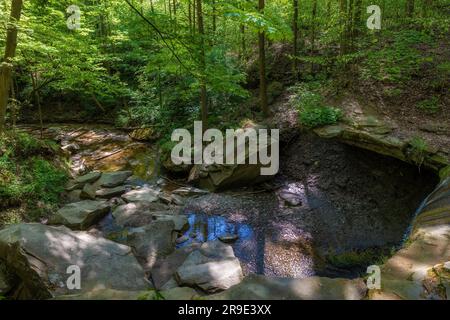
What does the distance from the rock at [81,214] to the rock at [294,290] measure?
5.04 metres

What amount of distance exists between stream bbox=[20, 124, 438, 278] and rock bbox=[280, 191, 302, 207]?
1.1 inches

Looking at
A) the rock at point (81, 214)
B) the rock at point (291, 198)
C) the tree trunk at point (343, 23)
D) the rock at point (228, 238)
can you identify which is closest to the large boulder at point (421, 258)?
the rock at point (291, 198)

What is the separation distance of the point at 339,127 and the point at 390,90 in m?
2.41

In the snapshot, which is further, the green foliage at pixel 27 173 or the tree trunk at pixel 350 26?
the tree trunk at pixel 350 26

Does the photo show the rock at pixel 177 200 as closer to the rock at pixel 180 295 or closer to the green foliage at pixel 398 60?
the rock at pixel 180 295

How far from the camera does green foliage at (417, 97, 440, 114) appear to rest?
357 inches

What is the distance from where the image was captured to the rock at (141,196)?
8664 mm

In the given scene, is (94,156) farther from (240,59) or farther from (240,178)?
(240,59)

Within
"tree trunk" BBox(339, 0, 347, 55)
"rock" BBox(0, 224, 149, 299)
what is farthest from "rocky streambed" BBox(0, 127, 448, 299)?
"tree trunk" BBox(339, 0, 347, 55)

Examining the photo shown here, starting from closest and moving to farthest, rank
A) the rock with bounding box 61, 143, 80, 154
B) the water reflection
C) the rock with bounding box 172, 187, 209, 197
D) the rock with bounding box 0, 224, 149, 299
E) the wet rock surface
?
the rock with bounding box 0, 224, 149, 299 < the water reflection < the wet rock surface < the rock with bounding box 172, 187, 209, 197 < the rock with bounding box 61, 143, 80, 154

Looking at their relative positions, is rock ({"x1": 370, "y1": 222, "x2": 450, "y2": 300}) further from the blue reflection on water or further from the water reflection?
the blue reflection on water

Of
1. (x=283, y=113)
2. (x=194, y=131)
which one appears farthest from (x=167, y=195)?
(x=283, y=113)

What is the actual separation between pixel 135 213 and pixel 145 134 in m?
7.29

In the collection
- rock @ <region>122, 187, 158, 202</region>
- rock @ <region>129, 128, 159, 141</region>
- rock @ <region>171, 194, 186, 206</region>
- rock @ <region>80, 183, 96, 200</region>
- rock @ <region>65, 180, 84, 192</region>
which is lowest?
rock @ <region>171, 194, 186, 206</region>
